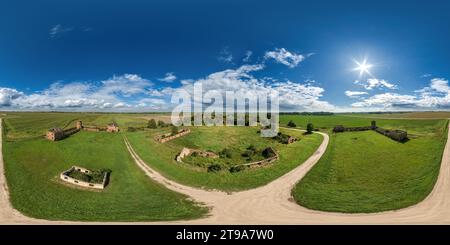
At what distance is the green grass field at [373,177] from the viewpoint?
18.7 metres

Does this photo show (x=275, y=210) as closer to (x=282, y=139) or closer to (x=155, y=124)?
(x=282, y=139)

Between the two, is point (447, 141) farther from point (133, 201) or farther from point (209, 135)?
point (133, 201)

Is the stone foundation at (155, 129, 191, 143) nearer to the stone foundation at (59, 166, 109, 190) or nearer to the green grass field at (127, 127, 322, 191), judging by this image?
the green grass field at (127, 127, 322, 191)

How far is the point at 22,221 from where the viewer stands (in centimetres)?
1562

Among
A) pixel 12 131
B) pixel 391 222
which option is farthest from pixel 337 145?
pixel 12 131

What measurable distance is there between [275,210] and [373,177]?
1367 centimetres

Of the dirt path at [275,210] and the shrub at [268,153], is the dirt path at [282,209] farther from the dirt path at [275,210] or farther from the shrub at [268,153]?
the shrub at [268,153]

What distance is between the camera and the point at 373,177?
24578 mm

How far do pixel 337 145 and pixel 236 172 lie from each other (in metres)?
26.2

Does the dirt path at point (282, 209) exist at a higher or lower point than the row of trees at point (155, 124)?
lower

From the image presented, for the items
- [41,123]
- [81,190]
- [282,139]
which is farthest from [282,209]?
[41,123]

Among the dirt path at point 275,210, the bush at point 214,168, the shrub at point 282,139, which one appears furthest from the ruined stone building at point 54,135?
the shrub at point 282,139

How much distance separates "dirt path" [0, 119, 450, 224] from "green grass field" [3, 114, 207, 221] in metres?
0.86

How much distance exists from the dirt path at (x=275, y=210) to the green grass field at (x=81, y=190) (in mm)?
863
